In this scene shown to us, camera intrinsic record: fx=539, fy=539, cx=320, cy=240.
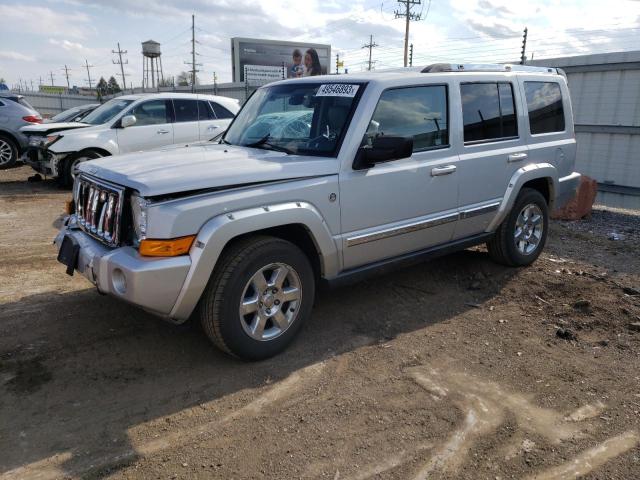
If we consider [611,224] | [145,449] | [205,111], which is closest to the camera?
[145,449]

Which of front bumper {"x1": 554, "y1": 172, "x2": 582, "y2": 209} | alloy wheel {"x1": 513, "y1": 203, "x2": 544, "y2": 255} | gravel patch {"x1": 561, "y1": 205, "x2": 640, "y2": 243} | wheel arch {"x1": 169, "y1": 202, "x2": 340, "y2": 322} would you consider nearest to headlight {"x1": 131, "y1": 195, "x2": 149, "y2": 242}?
wheel arch {"x1": 169, "y1": 202, "x2": 340, "y2": 322}

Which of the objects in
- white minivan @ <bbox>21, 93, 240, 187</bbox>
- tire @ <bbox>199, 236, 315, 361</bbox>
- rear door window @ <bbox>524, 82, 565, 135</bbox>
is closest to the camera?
tire @ <bbox>199, 236, 315, 361</bbox>

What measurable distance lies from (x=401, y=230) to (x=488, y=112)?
1.56 meters

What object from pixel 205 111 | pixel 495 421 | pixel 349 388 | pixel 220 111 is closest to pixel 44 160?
pixel 205 111

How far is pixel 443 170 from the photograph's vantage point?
14.6ft

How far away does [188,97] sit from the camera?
33.6 ft

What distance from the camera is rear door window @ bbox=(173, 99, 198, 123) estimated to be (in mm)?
10156

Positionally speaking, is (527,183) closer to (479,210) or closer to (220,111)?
(479,210)

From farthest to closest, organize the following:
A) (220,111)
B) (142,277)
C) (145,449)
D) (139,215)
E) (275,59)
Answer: (275,59), (220,111), (139,215), (142,277), (145,449)

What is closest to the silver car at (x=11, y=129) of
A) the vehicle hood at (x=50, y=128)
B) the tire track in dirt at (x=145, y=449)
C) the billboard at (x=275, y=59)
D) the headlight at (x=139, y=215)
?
the vehicle hood at (x=50, y=128)

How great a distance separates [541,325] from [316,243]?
80.7 inches

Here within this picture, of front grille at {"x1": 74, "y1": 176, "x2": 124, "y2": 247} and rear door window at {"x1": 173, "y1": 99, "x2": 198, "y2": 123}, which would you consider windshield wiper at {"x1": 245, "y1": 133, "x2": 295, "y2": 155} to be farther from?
rear door window at {"x1": 173, "y1": 99, "x2": 198, "y2": 123}

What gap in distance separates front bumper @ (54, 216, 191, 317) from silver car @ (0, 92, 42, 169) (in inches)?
408

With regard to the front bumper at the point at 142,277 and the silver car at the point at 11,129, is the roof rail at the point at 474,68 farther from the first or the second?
the silver car at the point at 11,129
